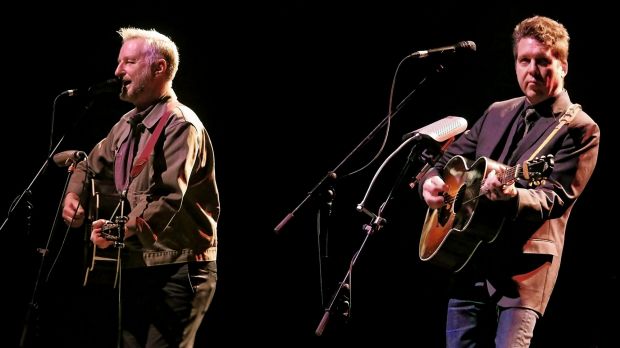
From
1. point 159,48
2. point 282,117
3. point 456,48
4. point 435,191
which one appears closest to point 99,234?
point 159,48

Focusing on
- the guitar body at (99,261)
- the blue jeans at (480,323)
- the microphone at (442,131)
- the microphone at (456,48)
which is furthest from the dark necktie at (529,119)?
the guitar body at (99,261)

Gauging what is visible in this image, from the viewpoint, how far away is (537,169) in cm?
275

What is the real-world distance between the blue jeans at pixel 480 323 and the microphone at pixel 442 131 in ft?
2.56

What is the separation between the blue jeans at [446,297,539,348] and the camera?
111 inches

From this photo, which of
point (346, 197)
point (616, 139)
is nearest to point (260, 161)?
point (346, 197)

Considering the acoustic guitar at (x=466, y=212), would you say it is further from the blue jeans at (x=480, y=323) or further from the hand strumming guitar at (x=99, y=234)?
the hand strumming guitar at (x=99, y=234)

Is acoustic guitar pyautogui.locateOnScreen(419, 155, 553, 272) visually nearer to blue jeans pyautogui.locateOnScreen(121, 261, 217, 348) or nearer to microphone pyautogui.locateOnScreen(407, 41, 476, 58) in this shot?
microphone pyautogui.locateOnScreen(407, 41, 476, 58)

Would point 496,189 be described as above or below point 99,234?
above

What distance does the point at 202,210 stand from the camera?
11.4 feet

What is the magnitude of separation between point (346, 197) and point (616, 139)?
1.99 m

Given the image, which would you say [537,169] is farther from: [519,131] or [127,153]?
[127,153]

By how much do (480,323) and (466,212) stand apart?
500mm

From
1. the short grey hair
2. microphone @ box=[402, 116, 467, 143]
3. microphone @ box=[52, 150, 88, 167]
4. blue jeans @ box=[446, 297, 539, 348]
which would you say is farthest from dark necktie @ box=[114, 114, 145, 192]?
blue jeans @ box=[446, 297, 539, 348]

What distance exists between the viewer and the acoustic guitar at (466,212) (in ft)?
9.23
